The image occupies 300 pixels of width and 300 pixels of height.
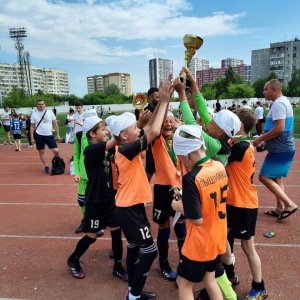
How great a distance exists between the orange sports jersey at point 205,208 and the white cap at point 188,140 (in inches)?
5.7

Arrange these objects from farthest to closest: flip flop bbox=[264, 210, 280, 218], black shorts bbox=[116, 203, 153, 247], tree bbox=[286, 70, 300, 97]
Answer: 1. tree bbox=[286, 70, 300, 97]
2. flip flop bbox=[264, 210, 280, 218]
3. black shorts bbox=[116, 203, 153, 247]

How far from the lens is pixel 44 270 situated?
3.54m

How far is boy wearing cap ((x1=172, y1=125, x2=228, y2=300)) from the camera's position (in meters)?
2.06

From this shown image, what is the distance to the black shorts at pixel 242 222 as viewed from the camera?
2.70 meters

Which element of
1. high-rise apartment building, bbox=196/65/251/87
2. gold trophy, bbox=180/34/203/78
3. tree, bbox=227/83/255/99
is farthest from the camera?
high-rise apartment building, bbox=196/65/251/87

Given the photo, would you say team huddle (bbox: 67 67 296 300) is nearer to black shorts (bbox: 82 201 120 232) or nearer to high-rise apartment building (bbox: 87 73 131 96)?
black shorts (bbox: 82 201 120 232)

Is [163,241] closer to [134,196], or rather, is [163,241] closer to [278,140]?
[134,196]

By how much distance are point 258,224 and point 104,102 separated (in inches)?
2881

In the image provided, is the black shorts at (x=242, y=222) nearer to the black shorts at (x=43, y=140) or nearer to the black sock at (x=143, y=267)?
the black sock at (x=143, y=267)

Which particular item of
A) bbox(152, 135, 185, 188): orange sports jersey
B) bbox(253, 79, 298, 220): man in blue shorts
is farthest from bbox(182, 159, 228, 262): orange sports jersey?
bbox(253, 79, 298, 220): man in blue shorts

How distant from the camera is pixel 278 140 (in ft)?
14.5

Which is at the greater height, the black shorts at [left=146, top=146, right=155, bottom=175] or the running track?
the black shorts at [left=146, top=146, right=155, bottom=175]

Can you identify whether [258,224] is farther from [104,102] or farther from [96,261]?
[104,102]

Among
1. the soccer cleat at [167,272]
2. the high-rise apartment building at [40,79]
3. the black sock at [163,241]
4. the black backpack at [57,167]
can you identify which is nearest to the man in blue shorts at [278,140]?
the black sock at [163,241]
